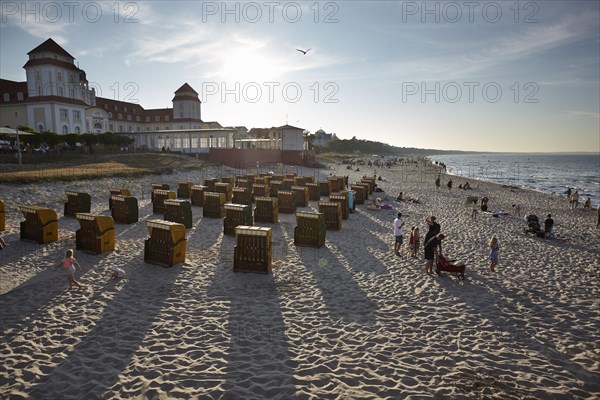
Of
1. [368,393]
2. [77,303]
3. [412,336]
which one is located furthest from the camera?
[77,303]

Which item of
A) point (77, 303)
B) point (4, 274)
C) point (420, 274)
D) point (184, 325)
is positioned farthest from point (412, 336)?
point (4, 274)

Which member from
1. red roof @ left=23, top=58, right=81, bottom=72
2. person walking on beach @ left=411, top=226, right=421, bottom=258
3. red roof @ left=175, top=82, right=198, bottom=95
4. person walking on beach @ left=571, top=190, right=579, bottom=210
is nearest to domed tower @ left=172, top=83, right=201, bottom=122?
red roof @ left=175, top=82, right=198, bottom=95

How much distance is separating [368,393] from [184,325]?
3858 millimetres

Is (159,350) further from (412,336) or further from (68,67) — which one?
(68,67)

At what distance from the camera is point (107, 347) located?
6.11 metres

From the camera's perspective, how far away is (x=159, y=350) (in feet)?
20.0

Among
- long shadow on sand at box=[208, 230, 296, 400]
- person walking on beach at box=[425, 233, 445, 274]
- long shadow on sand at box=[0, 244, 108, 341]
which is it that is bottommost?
long shadow on sand at box=[208, 230, 296, 400]

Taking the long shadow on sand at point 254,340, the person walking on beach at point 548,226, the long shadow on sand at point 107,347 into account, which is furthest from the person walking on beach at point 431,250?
the person walking on beach at point 548,226

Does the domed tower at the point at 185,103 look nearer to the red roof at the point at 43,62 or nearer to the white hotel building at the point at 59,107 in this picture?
the white hotel building at the point at 59,107

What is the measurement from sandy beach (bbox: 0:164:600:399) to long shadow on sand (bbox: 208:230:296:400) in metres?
0.03

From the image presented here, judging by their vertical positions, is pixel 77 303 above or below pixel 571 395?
above

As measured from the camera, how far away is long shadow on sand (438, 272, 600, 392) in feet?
19.5

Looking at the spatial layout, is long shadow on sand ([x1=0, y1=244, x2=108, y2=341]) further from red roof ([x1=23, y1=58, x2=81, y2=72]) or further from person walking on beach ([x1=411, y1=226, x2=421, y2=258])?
red roof ([x1=23, y1=58, x2=81, y2=72])

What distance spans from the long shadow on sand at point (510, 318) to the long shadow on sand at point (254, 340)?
15.2 ft
